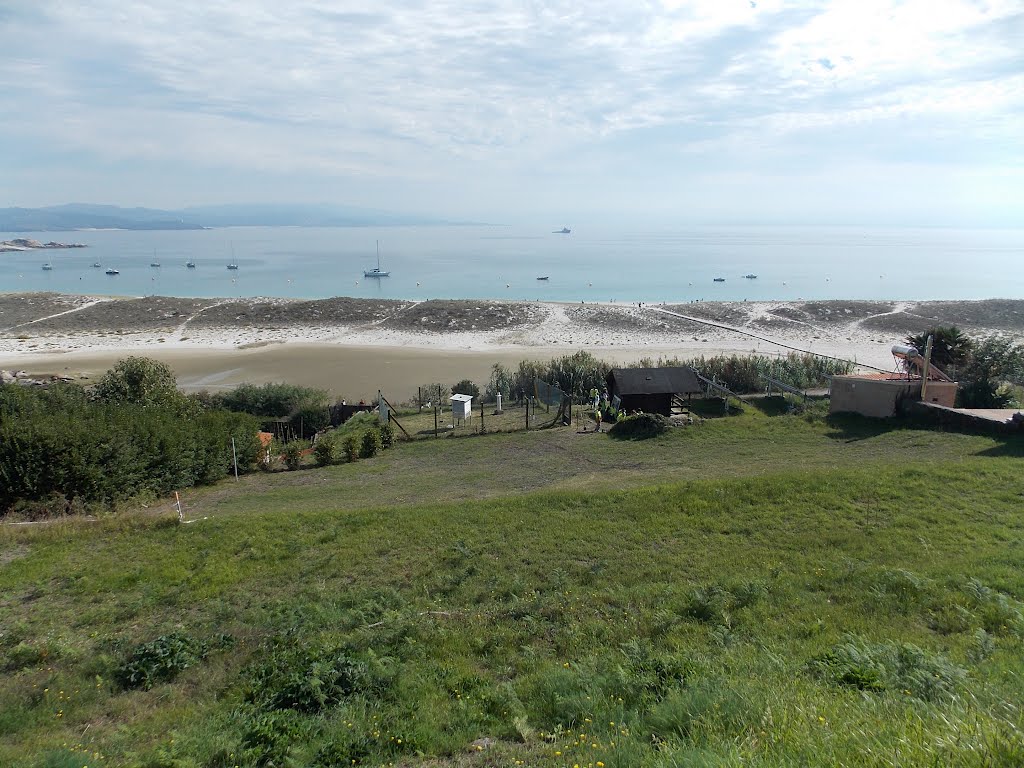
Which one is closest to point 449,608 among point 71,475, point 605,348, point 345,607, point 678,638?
point 345,607

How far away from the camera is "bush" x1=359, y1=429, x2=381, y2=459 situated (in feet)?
65.8

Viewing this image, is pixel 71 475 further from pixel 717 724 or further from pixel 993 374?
pixel 993 374

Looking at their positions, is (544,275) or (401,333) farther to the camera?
(544,275)

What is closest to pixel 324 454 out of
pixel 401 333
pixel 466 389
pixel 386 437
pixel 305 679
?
pixel 386 437

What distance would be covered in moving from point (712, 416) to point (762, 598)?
17.8 m

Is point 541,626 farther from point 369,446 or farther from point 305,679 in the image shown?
point 369,446

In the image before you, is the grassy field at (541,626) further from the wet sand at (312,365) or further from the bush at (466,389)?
the wet sand at (312,365)

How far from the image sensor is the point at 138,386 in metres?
24.6

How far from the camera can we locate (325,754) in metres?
5.06

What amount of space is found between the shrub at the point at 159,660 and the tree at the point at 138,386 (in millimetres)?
17706

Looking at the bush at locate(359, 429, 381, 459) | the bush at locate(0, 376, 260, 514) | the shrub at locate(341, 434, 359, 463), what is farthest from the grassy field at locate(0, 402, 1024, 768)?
the bush at locate(359, 429, 381, 459)

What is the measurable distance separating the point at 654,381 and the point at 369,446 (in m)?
12.9

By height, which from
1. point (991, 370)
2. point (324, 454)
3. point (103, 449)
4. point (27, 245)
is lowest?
point (324, 454)

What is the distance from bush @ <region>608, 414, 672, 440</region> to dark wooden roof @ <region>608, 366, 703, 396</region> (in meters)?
4.39
